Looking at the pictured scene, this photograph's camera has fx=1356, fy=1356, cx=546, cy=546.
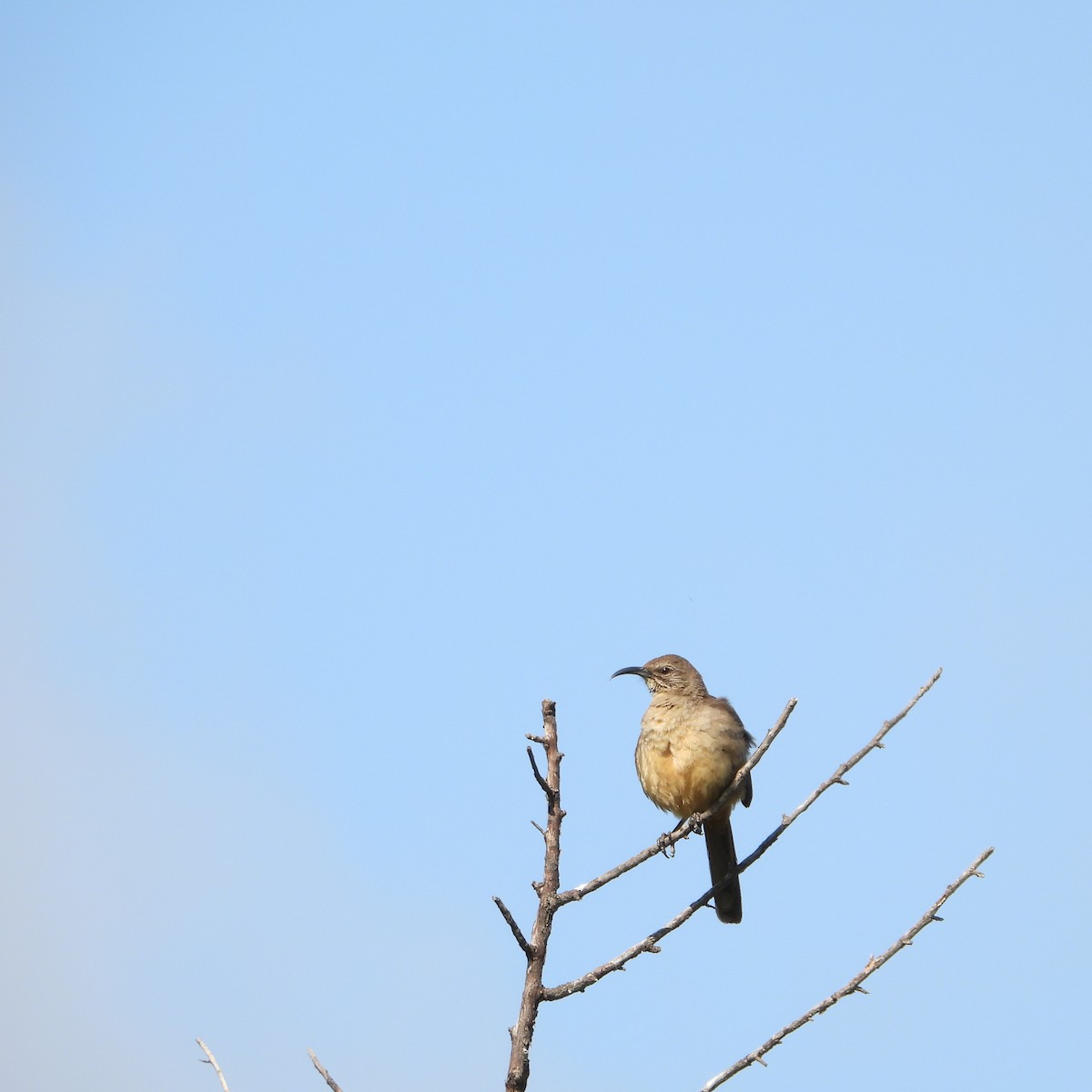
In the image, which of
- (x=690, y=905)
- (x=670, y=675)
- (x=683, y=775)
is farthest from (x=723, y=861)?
(x=690, y=905)

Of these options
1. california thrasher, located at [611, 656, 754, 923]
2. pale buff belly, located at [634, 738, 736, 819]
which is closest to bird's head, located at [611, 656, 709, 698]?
california thrasher, located at [611, 656, 754, 923]

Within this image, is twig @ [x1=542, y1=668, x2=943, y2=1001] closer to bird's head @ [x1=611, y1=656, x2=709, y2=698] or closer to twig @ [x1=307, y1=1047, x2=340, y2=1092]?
twig @ [x1=307, y1=1047, x2=340, y2=1092]

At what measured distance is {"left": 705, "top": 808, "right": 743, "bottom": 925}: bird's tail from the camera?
8.07 meters

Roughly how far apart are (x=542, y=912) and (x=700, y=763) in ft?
9.98

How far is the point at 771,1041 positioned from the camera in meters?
4.36

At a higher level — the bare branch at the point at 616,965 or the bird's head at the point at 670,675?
the bird's head at the point at 670,675

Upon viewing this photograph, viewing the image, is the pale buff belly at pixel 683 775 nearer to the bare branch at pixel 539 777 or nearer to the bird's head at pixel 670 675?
the bird's head at pixel 670 675

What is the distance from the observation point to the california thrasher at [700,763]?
771 cm

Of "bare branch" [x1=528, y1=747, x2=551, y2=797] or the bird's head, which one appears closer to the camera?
"bare branch" [x1=528, y1=747, x2=551, y2=797]

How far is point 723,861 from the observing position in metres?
8.23

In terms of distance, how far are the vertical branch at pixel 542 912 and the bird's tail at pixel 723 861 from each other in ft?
10.2

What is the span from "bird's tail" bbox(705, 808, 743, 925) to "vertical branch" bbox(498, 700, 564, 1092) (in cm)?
310

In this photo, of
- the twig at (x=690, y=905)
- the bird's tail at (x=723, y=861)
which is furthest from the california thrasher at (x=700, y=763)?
the twig at (x=690, y=905)

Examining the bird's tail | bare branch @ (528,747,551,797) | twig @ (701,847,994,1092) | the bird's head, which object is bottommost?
twig @ (701,847,994,1092)
